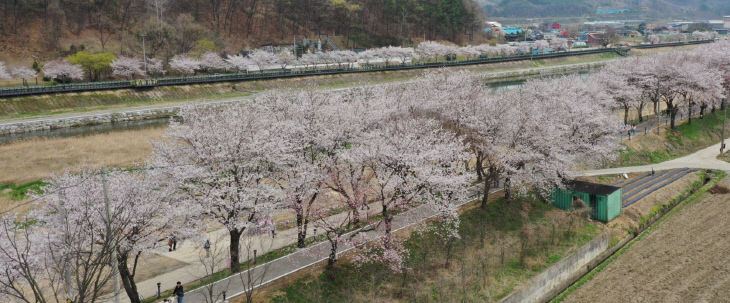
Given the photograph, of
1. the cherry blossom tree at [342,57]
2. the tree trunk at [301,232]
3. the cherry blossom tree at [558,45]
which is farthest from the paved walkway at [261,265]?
the cherry blossom tree at [558,45]

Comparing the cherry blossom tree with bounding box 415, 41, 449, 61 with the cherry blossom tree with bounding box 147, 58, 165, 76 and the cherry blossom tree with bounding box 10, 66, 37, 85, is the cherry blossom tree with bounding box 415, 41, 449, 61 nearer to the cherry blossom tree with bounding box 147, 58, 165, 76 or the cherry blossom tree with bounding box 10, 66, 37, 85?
the cherry blossom tree with bounding box 147, 58, 165, 76

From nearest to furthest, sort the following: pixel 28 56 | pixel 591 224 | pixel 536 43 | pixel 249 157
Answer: pixel 249 157, pixel 591 224, pixel 28 56, pixel 536 43

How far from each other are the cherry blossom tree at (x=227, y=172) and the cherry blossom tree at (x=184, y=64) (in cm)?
6526

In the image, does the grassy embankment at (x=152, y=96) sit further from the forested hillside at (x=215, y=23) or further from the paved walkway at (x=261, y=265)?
the paved walkway at (x=261, y=265)

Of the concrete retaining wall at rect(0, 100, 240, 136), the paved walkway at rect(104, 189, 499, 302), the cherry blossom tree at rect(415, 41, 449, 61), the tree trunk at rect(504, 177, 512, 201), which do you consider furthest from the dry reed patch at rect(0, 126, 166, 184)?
the cherry blossom tree at rect(415, 41, 449, 61)

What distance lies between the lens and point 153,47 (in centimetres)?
9088

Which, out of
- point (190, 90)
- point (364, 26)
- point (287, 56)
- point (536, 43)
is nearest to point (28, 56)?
point (190, 90)

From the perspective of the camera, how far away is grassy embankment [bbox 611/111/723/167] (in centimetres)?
4188

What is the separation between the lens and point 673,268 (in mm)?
23250

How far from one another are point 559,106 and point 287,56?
235 ft

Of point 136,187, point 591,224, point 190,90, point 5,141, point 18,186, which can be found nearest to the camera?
point 136,187

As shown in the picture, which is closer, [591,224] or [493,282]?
[493,282]

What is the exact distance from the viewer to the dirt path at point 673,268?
69.8 ft

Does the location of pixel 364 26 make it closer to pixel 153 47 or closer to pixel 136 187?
pixel 153 47
